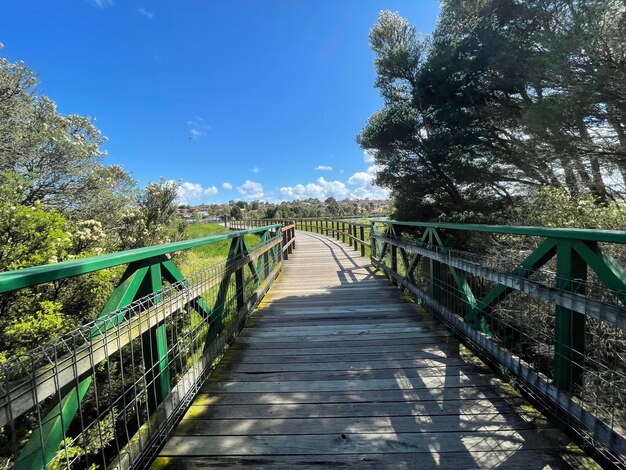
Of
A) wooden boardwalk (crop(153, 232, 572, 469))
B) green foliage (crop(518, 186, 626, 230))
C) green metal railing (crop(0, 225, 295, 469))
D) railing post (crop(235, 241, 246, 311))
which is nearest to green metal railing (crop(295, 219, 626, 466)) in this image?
wooden boardwalk (crop(153, 232, 572, 469))

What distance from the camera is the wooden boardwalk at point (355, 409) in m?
1.67

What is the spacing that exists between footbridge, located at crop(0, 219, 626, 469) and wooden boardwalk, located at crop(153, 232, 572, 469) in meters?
0.01

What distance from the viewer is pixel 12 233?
3.72m

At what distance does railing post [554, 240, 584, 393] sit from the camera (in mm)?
1653

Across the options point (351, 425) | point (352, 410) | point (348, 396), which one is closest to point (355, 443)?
point (351, 425)

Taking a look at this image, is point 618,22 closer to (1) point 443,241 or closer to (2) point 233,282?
(1) point 443,241

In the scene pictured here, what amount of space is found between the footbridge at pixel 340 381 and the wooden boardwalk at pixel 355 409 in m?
0.01

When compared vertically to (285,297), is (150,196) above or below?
above

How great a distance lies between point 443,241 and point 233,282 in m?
2.32

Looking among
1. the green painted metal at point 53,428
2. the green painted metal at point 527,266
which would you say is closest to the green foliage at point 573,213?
the green painted metal at point 527,266

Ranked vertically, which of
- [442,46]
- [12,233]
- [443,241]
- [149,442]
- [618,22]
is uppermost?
[442,46]

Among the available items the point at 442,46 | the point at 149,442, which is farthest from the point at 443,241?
the point at 442,46

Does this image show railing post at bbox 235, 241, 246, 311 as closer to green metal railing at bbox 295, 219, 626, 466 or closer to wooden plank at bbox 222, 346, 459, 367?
wooden plank at bbox 222, 346, 459, 367

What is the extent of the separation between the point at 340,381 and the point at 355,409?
0.37m
